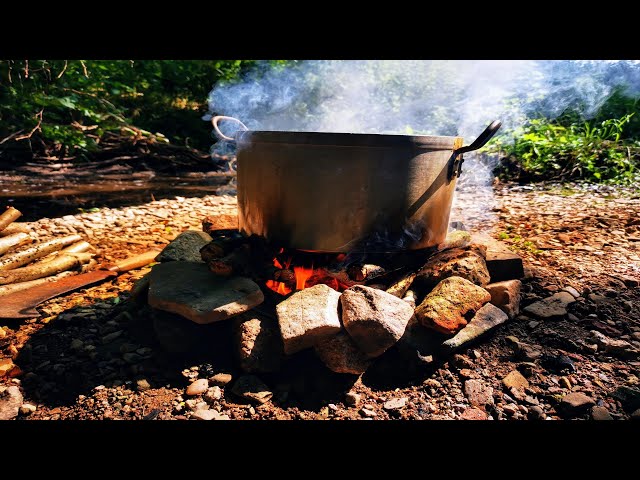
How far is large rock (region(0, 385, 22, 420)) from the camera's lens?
183 centimetres

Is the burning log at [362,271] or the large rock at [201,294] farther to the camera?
the burning log at [362,271]

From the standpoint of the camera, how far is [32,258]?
3.14 metres

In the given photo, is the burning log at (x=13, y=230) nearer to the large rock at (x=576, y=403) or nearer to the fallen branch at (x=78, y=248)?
the fallen branch at (x=78, y=248)

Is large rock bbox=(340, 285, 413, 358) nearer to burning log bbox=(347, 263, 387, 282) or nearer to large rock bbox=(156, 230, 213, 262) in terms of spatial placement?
burning log bbox=(347, 263, 387, 282)

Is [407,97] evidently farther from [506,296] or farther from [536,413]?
[536,413]

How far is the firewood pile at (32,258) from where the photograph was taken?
2.88 m

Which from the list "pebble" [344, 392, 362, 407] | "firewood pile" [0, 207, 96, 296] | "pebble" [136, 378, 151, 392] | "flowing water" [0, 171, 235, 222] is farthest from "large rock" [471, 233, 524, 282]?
"flowing water" [0, 171, 235, 222]

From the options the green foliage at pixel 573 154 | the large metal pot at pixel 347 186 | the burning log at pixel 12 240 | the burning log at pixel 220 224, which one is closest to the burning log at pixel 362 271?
the large metal pot at pixel 347 186

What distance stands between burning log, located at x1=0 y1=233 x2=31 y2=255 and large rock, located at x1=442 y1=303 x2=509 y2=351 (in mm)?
3359

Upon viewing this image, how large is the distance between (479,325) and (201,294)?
1547mm

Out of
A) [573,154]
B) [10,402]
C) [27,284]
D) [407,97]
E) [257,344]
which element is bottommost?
[10,402]

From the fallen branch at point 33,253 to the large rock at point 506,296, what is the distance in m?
3.31

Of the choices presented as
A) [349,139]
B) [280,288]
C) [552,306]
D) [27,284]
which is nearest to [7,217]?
[27,284]

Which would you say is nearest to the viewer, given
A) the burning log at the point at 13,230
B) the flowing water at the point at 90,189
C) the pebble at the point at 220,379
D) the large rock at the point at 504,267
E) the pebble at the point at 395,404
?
the pebble at the point at 395,404
